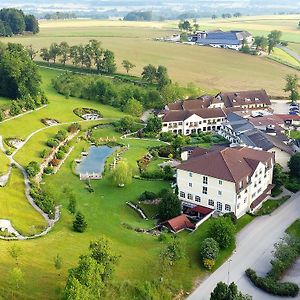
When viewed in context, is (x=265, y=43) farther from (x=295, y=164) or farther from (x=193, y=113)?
(x=295, y=164)

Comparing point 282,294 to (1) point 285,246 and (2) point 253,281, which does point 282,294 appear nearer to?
(2) point 253,281

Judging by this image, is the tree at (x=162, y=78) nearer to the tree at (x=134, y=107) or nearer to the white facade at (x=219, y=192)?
the tree at (x=134, y=107)

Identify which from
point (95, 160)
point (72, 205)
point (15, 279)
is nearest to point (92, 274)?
point (15, 279)

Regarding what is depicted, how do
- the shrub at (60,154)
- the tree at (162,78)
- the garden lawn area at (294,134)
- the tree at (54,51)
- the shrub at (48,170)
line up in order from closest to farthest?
the shrub at (48,170) → the shrub at (60,154) → the garden lawn area at (294,134) → the tree at (162,78) → the tree at (54,51)

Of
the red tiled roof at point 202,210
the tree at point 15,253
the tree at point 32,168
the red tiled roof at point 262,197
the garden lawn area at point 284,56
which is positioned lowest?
the garden lawn area at point 284,56

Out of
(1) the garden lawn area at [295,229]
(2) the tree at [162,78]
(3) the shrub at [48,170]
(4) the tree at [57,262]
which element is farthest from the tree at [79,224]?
(2) the tree at [162,78]

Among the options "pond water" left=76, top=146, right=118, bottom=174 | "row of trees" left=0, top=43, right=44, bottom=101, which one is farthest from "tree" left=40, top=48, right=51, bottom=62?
"pond water" left=76, top=146, right=118, bottom=174

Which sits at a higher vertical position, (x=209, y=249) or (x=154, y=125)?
(x=209, y=249)
